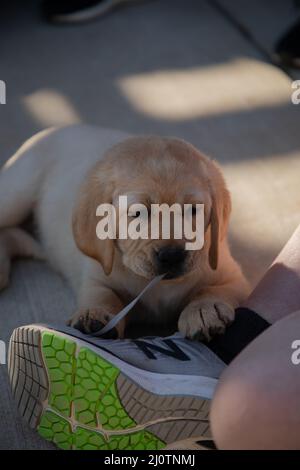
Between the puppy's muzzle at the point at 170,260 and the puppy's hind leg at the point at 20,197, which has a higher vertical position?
the puppy's muzzle at the point at 170,260

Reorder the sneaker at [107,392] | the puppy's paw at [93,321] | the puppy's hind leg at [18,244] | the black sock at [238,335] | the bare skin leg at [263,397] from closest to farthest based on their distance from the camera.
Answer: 1. the bare skin leg at [263,397]
2. the sneaker at [107,392]
3. the black sock at [238,335]
4. the puppy's paw at [93,321]
5. the puppy's hind leg at [18,244]

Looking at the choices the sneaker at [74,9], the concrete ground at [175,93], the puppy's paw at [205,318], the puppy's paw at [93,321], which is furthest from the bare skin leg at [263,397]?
the sneaker at [74,9]

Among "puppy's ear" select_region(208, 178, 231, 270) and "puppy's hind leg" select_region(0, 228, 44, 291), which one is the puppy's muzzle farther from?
"puppy's hind leg" select_region(0, 228, 44, 291)

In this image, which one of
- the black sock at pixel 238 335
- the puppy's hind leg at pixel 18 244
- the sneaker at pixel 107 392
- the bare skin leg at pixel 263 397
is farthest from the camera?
the puppy's hind leg at pixel 18 244

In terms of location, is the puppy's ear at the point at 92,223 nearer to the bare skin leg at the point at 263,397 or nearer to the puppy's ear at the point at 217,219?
the puppy's ear at the point at 217,219

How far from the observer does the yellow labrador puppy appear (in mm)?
1890

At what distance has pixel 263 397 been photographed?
138 centimetres

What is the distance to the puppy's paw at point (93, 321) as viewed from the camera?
6.32 feet

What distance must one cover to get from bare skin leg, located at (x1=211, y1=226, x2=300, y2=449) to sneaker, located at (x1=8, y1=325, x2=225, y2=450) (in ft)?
0.62

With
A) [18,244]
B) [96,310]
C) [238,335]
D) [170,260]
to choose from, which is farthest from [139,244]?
[18,244]

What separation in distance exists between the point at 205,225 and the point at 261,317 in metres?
0.28

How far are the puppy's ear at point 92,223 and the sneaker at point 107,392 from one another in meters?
0.28

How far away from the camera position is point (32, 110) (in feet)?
11.7
